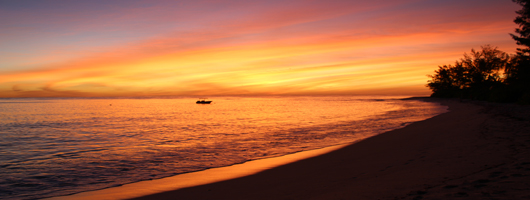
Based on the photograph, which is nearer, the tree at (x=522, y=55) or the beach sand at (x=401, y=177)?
the beach sand at (x=401, y=177)

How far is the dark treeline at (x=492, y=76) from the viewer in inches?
1743

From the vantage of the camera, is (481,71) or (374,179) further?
(481,71)

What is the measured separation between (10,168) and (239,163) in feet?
25.8

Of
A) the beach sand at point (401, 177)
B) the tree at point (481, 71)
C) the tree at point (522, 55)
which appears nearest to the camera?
the beach sand at point (401, 177)

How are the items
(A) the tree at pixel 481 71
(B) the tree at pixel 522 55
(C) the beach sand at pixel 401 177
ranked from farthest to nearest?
(A) the tree at pixel 481 71
(B) the tree at pixel 522 55
(C) the beach sand at pixel 401 177

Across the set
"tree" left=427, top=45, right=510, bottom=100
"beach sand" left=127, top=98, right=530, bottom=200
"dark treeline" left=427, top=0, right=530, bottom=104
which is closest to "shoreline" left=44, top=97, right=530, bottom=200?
"beach sand" left=127, top=98, right=530, bottom=200

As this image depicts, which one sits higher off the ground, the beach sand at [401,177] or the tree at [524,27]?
the tree at [524,27]

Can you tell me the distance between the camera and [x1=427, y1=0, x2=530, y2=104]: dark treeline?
145 ft

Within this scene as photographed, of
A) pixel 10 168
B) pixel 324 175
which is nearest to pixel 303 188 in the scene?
Answer: pixel 324 175

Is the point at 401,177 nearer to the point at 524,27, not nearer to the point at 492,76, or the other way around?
the point at 524,27

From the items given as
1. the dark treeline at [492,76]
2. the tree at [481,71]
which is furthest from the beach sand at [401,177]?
the tree at [481,71]

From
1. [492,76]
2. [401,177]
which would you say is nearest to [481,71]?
[492,76]

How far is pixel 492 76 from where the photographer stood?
82.2 m

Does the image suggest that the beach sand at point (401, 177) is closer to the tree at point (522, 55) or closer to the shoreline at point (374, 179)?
the shoreline at point (374, 179)
